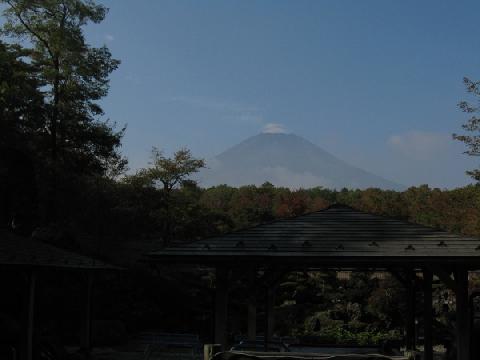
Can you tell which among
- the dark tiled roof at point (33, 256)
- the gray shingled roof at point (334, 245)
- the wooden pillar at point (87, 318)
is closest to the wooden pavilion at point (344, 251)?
the gray shingled roof at point (334, 245)

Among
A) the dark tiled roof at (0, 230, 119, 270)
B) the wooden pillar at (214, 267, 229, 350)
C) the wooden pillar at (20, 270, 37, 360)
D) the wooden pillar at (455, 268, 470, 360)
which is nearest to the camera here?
the wooden pillar at (455, 268, 470, 360)

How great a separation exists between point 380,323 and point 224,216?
12746 mm

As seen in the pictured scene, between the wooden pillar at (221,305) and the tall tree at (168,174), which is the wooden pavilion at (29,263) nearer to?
the wooden pillar at (221,305)

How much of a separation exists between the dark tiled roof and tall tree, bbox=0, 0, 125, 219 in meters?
11.3

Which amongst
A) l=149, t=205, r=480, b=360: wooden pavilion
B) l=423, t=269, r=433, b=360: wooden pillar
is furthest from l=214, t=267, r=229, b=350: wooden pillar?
l=423, t=269, r=433, b=360: wooden pillar

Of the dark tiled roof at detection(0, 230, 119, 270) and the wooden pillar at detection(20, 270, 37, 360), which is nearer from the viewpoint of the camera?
the dark tiled roof at detection(0, 230, 119, 270)

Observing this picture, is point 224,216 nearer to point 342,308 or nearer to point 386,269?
point 342,308

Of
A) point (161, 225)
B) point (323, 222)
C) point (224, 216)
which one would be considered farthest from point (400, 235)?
point (224, 216)

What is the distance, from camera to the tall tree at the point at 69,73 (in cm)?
2497

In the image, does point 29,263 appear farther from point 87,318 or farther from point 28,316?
point 87,318

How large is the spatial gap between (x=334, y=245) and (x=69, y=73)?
18506 mm

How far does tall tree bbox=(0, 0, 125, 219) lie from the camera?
81.9 ft

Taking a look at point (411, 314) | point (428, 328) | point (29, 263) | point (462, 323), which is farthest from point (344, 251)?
point (29, 263)

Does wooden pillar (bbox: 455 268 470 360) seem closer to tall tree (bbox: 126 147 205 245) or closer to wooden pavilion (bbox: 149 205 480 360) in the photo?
wooden pavilion (bbox: 149 205 480 360)
